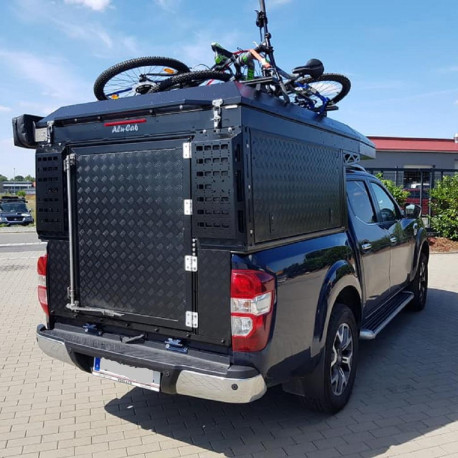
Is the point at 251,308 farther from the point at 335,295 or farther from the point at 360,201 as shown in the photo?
the point at 360,201

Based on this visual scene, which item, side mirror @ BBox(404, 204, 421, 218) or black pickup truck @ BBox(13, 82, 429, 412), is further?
side mirror @ BBox(404, 204, 421, 218)

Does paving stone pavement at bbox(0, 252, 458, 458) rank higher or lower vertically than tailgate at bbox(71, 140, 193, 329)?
lower

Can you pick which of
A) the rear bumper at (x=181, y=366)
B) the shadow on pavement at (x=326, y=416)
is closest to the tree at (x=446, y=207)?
the shadow on pavement at (x=326, y=416)

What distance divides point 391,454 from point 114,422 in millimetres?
1996

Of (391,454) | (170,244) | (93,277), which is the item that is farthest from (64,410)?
(391,454)

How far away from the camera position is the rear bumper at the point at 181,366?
8.47 feet

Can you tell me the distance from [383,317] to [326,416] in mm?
1671

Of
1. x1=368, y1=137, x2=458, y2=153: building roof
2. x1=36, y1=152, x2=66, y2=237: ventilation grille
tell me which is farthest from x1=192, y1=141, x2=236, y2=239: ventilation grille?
x1=368, y1=137, x2=458, y2=153: building roof

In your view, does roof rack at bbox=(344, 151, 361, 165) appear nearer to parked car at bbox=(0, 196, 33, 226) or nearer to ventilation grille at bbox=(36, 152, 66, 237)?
ventilation grille at bbox=(36, 152, 66, 237)

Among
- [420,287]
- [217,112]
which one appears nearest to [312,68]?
[217,112]

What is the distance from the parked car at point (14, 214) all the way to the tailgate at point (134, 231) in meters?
24.6

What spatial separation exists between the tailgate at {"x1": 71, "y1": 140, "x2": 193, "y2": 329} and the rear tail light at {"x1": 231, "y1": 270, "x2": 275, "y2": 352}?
14.8 inches

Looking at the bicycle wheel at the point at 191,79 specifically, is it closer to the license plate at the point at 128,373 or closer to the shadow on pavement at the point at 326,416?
the license plate at the point at 128,373

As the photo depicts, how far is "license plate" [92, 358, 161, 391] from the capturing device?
284 centimetres
